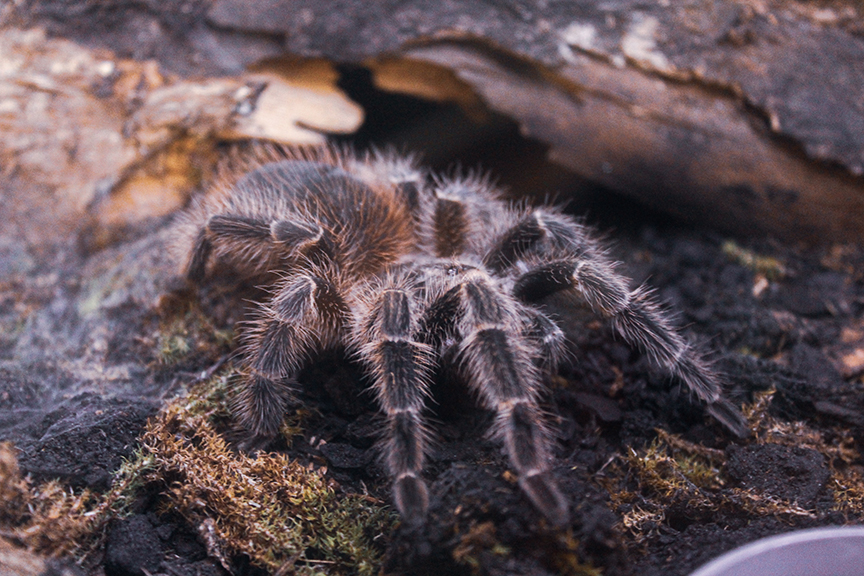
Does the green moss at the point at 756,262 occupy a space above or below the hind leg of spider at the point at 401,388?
below

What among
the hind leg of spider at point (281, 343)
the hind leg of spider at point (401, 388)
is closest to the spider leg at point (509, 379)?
the hind leg of spider at point (401, 388)

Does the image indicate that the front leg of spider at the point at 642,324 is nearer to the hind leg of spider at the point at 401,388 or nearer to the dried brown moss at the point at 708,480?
the dried brown moss at the point at 708,480

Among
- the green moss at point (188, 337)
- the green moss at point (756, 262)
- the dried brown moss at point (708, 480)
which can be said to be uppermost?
the green moss at point (188, 337)

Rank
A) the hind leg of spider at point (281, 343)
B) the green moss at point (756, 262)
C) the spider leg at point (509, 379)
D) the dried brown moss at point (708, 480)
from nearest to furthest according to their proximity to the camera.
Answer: the spider leg at point (509, 379) → the dried brown moss at point (708, 480) → the hind leg of spider at point (281, 343) → the green moss at point (756, 262)

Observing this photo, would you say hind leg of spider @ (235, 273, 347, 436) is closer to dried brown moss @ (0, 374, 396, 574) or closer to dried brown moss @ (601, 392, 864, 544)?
dried brown moss @ (0, 374, 396, 574)

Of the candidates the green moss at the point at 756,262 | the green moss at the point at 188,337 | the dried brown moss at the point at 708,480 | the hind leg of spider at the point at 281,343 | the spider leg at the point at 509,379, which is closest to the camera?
the spider leg at the point at 509,379

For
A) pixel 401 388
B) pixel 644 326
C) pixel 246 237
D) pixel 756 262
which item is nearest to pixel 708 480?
pixel 644 326

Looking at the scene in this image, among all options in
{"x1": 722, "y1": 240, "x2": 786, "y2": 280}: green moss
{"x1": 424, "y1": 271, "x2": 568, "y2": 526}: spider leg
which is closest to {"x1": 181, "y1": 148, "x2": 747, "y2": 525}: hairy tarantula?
{"x1": 424, "y1": 271, "x2": 568, "y2": 526}: spider leg

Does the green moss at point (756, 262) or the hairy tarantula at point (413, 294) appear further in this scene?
the green moss at point (756, 262)
